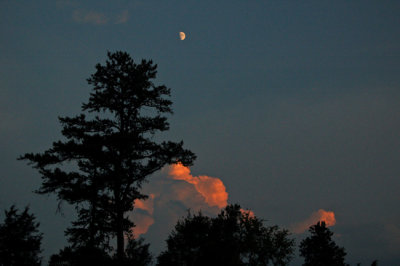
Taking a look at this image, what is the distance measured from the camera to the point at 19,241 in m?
24.0

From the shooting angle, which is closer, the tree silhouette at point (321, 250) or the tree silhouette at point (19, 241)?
the tree silhouette at point (19, 241)

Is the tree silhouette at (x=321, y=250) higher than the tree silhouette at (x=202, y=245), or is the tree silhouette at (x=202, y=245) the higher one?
the tree silhouette at (x=321, y=250)

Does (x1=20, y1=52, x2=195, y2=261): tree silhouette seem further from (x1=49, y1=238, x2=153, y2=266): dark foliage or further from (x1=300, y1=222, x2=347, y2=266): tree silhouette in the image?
(x1=300, y1=222, x2=347, y2=266): tree silhouette

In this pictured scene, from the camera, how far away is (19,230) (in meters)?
24.8

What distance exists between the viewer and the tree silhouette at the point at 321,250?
64.1 metres

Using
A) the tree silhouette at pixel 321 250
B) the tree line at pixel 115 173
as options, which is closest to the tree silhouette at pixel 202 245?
the tree line at pixel 115 173

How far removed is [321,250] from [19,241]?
56.1 m

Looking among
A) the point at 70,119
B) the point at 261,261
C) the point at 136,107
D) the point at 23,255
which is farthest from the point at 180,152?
the point at 261,261

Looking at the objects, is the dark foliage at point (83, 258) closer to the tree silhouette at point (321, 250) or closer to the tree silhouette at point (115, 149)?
the tree silhouette at point (115, 149)

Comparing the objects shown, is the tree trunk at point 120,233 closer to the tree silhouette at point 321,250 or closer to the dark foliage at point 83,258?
the dark foliage at point 83,258

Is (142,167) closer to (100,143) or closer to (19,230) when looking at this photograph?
(100,143)

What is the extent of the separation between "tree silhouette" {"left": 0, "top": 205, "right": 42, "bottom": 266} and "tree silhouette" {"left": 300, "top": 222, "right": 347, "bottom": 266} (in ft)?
170

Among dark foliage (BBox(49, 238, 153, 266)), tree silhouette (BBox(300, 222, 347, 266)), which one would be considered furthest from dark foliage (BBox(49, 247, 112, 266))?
tree silhouette (BBox(300, 222, 347, 266))

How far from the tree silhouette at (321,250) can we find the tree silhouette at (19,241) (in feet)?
170
